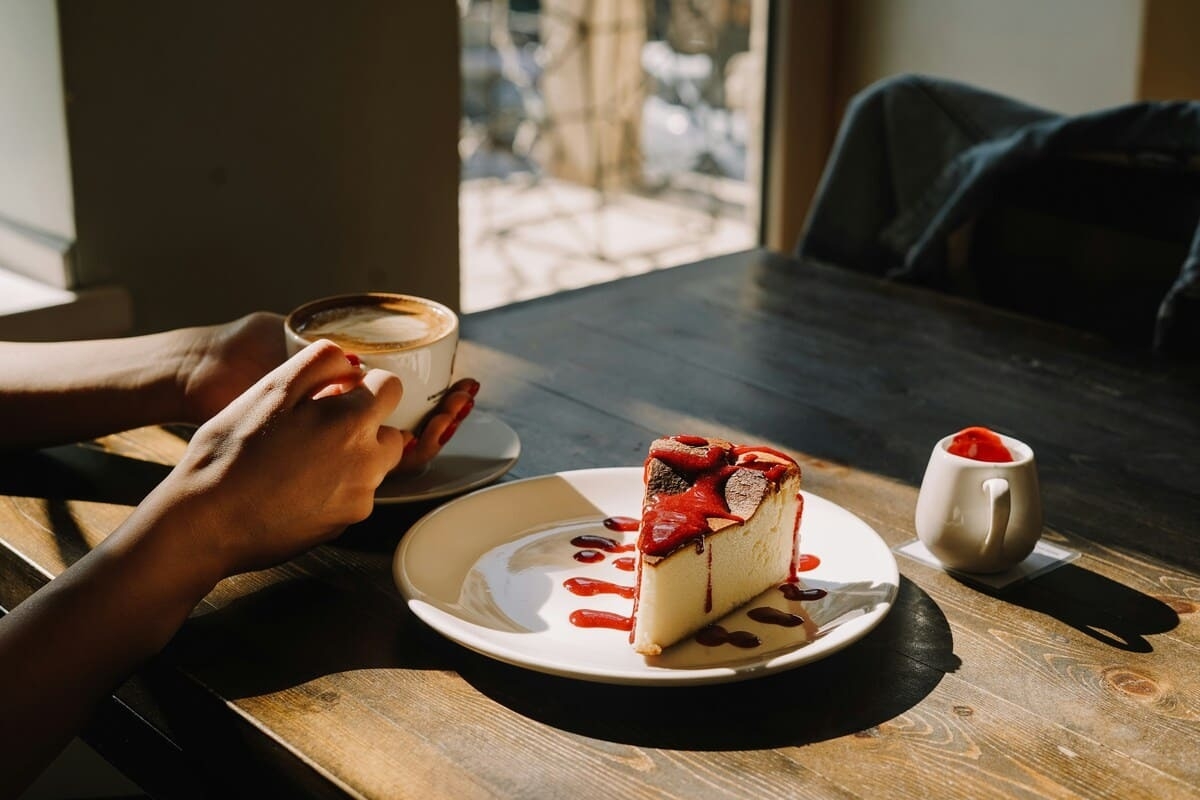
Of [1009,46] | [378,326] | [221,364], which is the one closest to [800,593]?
[378,326]

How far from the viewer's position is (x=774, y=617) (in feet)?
2.76

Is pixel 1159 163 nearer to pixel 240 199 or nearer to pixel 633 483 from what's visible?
pixel 633 483

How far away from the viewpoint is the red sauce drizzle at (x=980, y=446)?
37.5 inches

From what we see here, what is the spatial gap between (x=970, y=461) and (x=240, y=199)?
144cm

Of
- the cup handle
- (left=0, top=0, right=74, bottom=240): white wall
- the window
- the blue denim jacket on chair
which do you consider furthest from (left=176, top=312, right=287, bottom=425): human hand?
the window

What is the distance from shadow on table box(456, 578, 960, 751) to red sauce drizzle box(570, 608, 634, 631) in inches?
2.3

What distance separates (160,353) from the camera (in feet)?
3.80

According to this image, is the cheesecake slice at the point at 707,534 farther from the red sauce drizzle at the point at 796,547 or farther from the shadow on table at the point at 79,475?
the shadow on table at the point at 79,475

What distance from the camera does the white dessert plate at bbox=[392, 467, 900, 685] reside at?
767 millimetres

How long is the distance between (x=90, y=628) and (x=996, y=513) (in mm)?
637

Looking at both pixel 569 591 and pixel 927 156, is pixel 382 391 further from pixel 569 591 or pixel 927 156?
pixel 927 156

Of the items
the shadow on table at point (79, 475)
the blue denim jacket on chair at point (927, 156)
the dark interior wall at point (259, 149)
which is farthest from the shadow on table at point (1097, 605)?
the dark interior wall at point (259, 149)

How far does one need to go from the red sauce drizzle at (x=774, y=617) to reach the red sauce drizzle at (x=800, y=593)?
25mm

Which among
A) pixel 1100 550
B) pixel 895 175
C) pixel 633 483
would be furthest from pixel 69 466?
pixel 895 175
